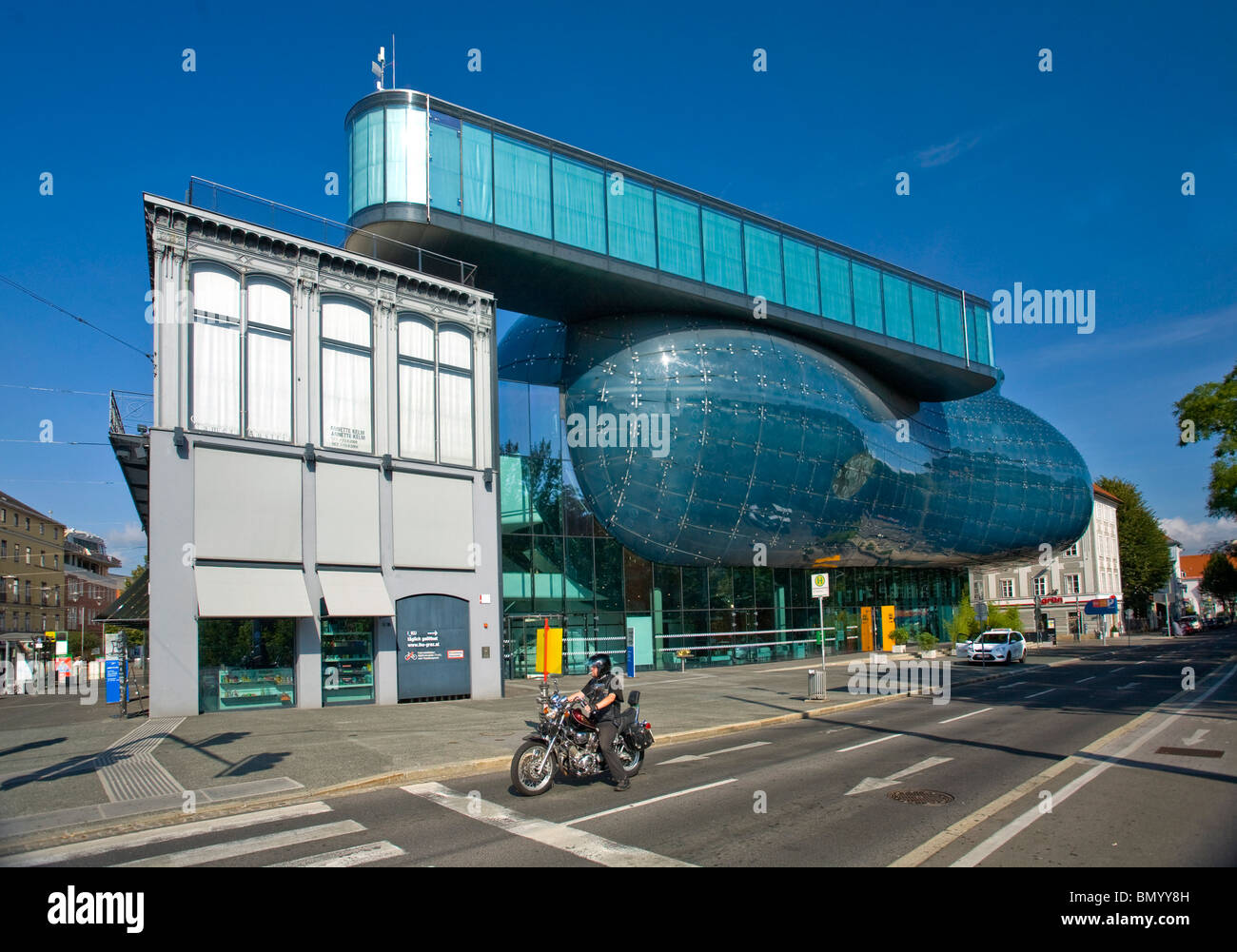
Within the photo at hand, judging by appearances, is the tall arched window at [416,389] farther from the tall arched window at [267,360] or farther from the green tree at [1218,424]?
the green tree at [1218,424]

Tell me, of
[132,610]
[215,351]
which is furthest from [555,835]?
[132,610]

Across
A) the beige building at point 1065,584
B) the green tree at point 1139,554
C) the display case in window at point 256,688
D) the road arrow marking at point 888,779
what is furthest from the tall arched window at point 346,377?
the green tree at point 1139,554

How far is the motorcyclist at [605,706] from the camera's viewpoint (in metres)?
10.6

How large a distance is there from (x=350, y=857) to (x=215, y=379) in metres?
15.6

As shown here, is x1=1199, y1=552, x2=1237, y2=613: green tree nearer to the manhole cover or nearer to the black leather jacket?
the manhole cover

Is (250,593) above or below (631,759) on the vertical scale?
above

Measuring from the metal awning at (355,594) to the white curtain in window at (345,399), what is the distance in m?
3.35

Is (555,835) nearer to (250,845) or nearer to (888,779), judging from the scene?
(250,845)

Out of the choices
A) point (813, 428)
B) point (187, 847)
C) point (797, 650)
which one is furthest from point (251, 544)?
point (797, 650)

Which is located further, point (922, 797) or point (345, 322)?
point (345, 322)

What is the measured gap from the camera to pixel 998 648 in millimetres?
37938

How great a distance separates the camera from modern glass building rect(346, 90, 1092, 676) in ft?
91.2
